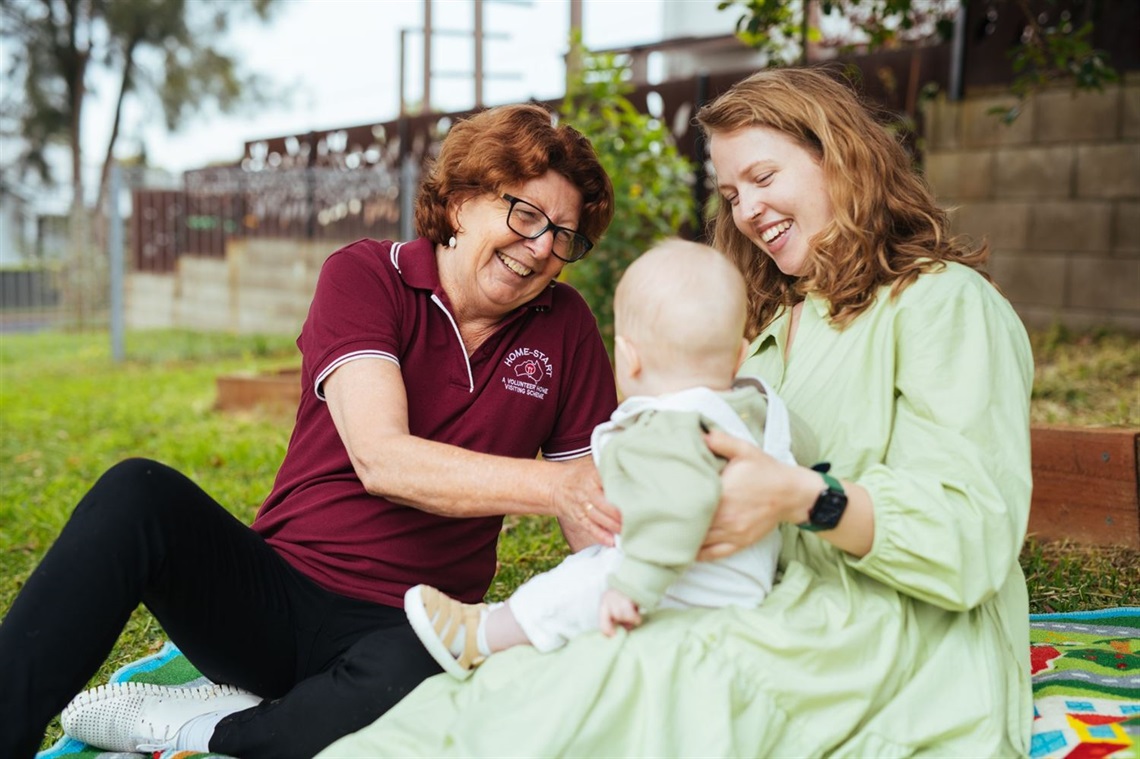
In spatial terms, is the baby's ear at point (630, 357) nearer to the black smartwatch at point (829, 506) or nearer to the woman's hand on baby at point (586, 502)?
the woman's hand on baby at point (586, 502)

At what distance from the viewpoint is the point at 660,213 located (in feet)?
20.1

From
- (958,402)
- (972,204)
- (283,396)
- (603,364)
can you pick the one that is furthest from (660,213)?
(958,402)

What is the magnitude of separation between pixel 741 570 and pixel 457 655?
505 mm

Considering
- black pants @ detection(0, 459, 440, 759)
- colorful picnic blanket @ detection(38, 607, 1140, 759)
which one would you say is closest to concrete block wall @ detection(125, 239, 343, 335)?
colorful picnic blanket @ detection(38, 607, 1140, 759)

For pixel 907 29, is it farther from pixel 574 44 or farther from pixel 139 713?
pixel 139 713

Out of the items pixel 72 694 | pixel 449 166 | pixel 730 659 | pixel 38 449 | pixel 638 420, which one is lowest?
pixel 38 449

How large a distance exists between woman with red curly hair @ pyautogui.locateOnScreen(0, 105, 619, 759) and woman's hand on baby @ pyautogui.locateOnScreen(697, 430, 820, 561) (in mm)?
199

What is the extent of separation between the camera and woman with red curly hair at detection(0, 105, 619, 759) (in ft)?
6.57

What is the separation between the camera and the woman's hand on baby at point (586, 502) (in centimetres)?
190

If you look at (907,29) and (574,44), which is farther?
(574,44)

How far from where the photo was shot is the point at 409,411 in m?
2.38

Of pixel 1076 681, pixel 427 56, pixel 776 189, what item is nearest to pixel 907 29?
pixel 776 189

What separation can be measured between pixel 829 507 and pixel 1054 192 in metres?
4.84

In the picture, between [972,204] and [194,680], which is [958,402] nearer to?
[194,680]
